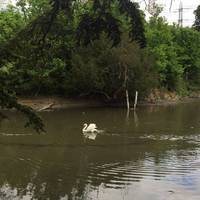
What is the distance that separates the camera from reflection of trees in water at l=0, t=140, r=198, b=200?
1477 cm

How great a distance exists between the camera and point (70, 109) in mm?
42812

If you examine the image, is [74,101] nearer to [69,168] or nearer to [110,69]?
[110,69]

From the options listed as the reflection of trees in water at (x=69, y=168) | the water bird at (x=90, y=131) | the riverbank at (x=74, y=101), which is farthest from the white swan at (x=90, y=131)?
the riverbank at (x=74, y=101)

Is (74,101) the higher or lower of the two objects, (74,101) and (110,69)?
the lower

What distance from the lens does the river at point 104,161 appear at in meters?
14.5

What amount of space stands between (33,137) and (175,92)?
108 feet

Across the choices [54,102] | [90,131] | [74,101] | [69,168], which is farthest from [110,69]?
[69,168]

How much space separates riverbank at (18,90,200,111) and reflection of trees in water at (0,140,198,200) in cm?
2062

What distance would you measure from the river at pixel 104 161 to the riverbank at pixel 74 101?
10.3 m

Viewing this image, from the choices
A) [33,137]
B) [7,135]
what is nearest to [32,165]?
[33,137]

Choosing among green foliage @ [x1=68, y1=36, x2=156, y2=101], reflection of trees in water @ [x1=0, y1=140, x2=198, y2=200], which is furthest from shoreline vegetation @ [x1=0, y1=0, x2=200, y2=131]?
reflection of trees in water @ [x1=0, y1=140, x2=198, y2=200]

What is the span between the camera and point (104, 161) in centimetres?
1911

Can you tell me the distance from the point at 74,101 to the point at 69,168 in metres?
29.5

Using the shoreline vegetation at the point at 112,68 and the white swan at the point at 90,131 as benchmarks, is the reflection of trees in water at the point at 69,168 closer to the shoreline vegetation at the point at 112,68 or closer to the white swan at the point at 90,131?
the white swan at the point at 90,131
